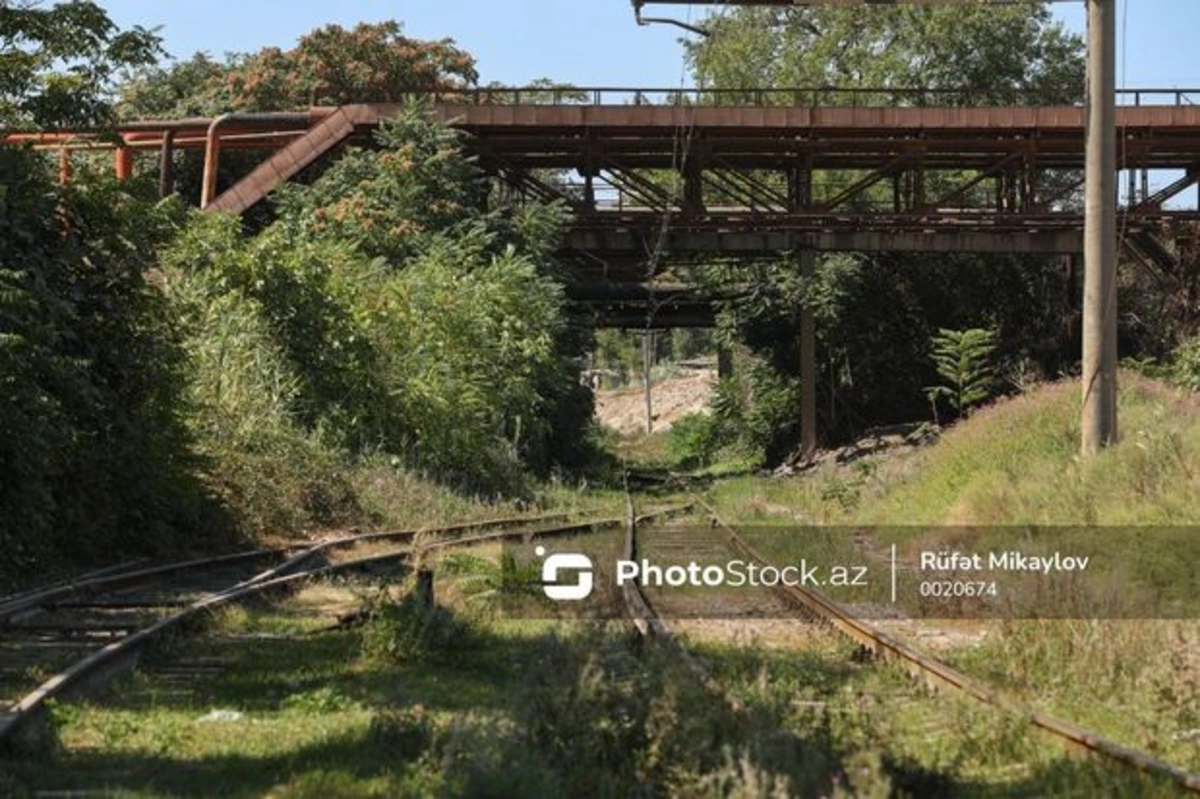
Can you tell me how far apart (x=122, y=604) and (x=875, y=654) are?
664 cm

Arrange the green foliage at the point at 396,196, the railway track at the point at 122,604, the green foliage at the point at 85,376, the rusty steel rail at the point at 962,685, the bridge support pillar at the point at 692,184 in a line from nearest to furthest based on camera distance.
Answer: the rusty steel rail at the point at 962,685 → the railway track at the point at 122,604 → the green foliage at the point at 85,376 → the green foliage at the point at 396,196 → the bridge support pillar at the point at 692,184

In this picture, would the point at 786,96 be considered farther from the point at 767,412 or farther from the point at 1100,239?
the point at 1100,239

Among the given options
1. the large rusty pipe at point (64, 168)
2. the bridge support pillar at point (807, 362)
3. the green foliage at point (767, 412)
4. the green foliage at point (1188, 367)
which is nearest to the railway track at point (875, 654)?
the large rusty pipe at point (64, 168)

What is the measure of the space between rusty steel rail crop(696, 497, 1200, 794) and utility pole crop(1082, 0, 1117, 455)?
16.5 ft

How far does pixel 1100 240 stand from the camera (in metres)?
16.5

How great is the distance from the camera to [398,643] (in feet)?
32.8

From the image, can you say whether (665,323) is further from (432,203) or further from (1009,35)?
(1009,35)

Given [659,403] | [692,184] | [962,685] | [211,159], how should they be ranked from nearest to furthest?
[962,685]
[211,159]
[692,184]
[659,403]

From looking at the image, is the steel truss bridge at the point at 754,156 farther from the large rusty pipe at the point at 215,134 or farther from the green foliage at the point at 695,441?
the green foliage at the point at 695,441

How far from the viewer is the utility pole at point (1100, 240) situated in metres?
16.4

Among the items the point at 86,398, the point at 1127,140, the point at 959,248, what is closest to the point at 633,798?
the point at 86,398

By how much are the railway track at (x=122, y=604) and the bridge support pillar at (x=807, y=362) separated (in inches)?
778

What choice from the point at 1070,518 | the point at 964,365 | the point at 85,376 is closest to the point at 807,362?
the point at 964,365

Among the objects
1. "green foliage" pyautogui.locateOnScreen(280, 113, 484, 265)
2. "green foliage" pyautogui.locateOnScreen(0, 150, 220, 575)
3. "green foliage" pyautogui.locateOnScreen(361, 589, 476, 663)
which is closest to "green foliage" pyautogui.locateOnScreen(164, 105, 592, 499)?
"green foliage" pyautogui.locateOnScreen(280, 113, 484, 265)
